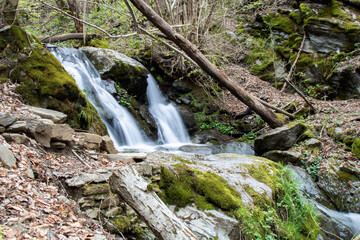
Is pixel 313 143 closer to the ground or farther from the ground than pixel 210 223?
closer to the ground

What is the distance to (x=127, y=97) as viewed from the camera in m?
8.88

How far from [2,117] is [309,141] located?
728 centimetres

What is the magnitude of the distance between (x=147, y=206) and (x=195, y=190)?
1183mm

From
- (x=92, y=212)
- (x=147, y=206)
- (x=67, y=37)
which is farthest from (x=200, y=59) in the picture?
(x=67, y=37)

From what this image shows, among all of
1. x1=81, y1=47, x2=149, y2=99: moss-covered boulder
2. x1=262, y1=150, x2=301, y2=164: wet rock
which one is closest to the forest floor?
x1=262, y1=150, x2=301, y2=164: wet rock

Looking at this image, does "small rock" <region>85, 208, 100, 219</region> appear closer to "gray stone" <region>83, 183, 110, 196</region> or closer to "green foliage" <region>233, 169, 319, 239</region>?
"gray stone" <region>83, 183, 110, 196</region>

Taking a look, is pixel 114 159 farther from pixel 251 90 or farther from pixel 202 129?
pixel 251 90

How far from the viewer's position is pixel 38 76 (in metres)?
3.90

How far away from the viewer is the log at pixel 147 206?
2.20m

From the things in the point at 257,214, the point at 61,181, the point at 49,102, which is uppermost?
the point at 49,102

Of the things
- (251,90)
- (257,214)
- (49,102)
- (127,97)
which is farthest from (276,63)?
(49,102)

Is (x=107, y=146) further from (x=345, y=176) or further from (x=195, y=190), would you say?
(x=345, y=176)

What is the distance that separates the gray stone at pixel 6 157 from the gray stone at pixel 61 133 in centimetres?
64

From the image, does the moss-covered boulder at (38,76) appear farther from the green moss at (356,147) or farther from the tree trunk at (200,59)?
the green moss at (356,147)
